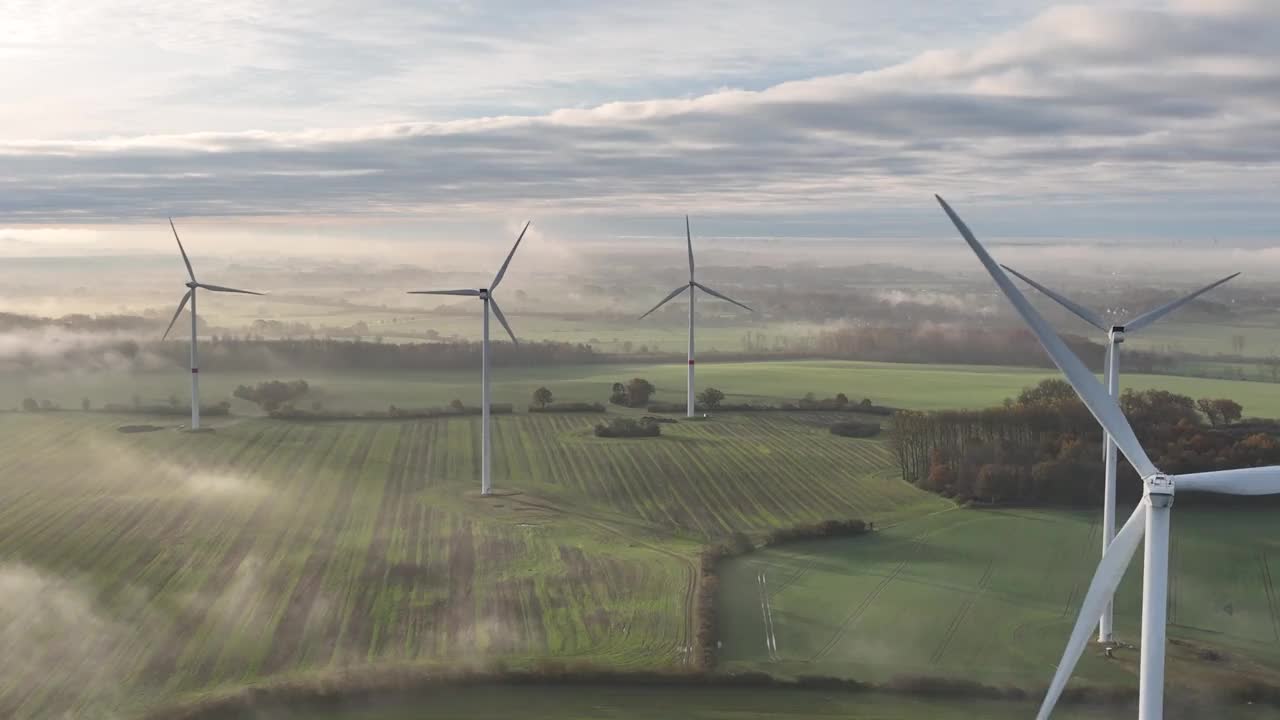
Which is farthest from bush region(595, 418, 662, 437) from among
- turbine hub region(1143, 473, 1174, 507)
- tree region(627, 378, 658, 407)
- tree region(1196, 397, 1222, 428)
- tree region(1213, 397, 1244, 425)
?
turbine hub region(1143, 473, 1174, 507)

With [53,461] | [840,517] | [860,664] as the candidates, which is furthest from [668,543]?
[53,461]

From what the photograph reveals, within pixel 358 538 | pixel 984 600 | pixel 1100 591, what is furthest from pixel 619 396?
pixel 1100 591

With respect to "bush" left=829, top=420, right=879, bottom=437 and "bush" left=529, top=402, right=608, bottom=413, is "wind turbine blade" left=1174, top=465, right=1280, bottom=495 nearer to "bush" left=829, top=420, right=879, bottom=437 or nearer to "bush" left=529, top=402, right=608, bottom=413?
"bush" left=829, top=420, right=879, bottom=437

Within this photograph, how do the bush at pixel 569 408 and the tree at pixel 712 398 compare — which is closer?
the bush at pixel 569 408

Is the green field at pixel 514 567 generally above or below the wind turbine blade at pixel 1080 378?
below

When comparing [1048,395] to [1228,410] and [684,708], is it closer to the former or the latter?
[1228,410]

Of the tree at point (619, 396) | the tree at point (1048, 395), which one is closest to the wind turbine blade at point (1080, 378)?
the tree at point (1048, 395)

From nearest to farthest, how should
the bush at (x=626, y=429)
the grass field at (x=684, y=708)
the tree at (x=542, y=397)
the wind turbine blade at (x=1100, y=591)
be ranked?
the wind turbine blade at (x=1100, y=591) < the grass field at (x=684, y=708) < the bush at (x=626, y=429) < the tree at (x=542, y=397)

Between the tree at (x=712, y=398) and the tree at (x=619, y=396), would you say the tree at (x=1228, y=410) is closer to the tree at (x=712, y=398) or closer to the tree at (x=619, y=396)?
the tree at (x=712, y=398)
